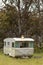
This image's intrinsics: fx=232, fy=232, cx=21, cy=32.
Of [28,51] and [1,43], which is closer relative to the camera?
[28,51]

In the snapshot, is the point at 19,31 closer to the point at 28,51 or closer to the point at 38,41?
the point at 38,41

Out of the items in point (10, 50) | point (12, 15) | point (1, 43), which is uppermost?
point (12, 15)

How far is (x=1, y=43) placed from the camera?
28.8 meters

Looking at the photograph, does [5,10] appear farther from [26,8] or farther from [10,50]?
[10,50]

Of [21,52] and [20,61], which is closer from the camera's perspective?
[20,61]

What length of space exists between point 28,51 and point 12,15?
33.8 ft

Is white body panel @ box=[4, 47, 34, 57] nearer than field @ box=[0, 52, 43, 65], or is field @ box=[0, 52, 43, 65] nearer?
field @ box=[0, 52, 43, 65]

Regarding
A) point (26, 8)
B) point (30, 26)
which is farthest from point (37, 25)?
point (26, 8)

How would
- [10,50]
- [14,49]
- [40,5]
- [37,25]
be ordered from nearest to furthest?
[14,49] < [10,50] < [37,25] < [40,5]

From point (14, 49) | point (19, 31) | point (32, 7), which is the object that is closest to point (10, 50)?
point (14, 49)

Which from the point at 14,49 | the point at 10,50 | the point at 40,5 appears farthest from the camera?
the point at 40,5

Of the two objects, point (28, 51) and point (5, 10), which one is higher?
point (5, 10)

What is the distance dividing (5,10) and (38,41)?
5.68 m

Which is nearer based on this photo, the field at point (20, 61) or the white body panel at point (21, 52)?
the field at point (20, 61)
